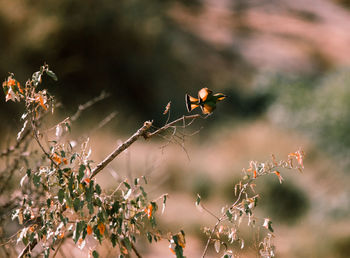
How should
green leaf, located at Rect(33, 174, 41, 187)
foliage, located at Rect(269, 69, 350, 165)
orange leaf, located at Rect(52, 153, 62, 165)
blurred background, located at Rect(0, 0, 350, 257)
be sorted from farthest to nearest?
foliage, located at Rect(269, 69, 350, 165) < blurred background, located at Rect(0, 0, 350, 257) < orange leaf, located at Rect(52, 153, 62, 165) < green leaf, located at Rect(33, 174, 41, 187)

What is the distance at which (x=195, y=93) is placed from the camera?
31.3 feet

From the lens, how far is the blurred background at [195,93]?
563 centimetres

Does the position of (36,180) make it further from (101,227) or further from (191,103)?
(191,103)

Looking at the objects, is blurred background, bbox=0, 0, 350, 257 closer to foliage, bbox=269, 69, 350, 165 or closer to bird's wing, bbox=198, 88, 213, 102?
foliage, bbox=269, 69, 350, 165

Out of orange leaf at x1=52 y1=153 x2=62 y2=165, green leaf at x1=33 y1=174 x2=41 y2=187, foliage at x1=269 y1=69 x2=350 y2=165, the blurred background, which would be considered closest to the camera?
green leaf at x1=33 y1=174 x2=41 y2=187

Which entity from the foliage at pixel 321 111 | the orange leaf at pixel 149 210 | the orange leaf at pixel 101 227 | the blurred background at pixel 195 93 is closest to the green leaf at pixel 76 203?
the orange leaf at pixel 101 227

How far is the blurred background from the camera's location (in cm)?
563

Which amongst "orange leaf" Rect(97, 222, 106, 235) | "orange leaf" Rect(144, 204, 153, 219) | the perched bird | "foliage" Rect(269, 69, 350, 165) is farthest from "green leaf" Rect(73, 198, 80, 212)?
"foliage" Rect(269, 69, 350, 165)

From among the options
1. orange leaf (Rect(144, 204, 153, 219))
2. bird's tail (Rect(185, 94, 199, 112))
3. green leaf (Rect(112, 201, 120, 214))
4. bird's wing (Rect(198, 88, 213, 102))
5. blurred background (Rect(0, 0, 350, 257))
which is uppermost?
blurred background (Rect(0, 0, 350, 257))

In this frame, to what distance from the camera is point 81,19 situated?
797cm

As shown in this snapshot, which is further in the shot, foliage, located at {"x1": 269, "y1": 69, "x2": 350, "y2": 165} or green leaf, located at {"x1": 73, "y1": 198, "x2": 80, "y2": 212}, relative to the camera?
foliage, located at {"x1": 269, "y1": 69, "x2": 350, "y2": 165}

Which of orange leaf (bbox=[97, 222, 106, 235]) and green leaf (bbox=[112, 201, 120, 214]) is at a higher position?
green leaf (bbox=[112, 201, 120, 214])

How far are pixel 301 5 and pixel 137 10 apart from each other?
29.3 feet

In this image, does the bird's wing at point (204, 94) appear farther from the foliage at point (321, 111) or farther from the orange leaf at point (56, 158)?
the foliage at point (321, 111)
